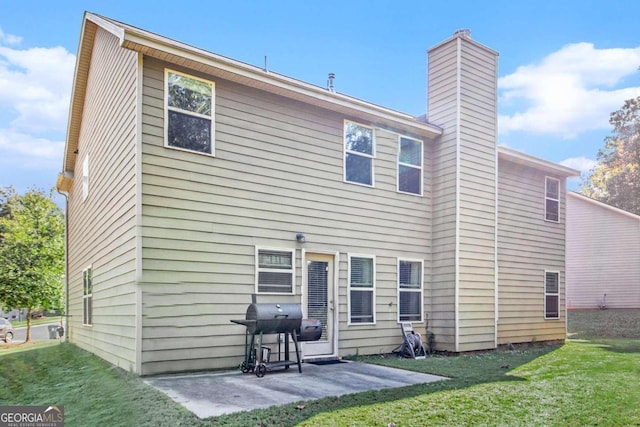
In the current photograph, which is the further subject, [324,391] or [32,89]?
[32,89]

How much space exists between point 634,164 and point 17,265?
29834 millimetres

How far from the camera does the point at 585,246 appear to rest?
1936 centimetres

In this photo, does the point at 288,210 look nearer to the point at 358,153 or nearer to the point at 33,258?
the point at 358,153

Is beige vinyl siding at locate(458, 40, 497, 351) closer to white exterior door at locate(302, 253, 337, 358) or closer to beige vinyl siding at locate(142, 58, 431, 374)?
beige vinyl siding at locate(142, 58, 431, 374)

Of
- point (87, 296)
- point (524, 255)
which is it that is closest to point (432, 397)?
point (524, 255)

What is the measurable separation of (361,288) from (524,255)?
194 inches

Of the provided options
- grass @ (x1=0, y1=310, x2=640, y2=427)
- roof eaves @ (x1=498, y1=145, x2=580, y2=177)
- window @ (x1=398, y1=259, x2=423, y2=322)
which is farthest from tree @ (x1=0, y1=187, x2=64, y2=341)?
roof eaves @ (x1=498, y1=145, x2=580, y2=177)

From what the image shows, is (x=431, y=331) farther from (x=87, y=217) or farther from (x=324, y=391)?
(x=87, y=217)

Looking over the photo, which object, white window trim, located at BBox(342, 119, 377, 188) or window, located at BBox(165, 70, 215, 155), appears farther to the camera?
white window trim, located at BBox(342, 119, 377, 188)

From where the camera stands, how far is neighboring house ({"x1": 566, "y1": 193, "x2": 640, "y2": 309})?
A: 714 inches

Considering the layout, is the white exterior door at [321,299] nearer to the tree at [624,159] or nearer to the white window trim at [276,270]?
the white window trim at [276,270]

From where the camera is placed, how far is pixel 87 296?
1020 centimetres

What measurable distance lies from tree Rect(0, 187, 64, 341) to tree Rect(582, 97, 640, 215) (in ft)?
90.8

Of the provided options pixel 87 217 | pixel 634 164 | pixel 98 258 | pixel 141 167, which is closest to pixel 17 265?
pixel 87 217
